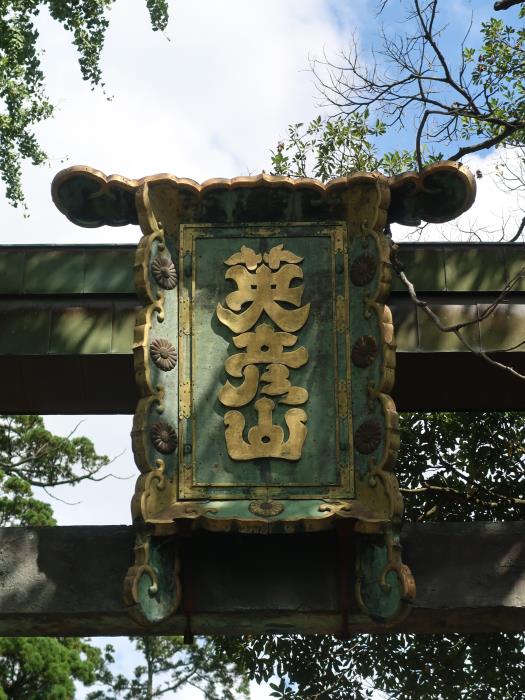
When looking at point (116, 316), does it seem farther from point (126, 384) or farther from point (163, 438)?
point (163, 438)

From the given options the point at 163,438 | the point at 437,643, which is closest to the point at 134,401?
the point at 163,438

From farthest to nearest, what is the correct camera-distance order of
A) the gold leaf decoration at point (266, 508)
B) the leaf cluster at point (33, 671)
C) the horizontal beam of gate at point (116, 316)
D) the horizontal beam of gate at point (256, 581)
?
the leaf cluster at point (33, 671)
the horizontal beam of gate at point (116, 316)
the horizontal beam of gate at point (256, 581)
the gold leaf decoration at point (266, 508)

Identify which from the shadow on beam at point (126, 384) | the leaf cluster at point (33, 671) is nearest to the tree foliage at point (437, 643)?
the shadow on beam at point (126, 384)

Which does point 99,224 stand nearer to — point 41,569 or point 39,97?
point 41,569

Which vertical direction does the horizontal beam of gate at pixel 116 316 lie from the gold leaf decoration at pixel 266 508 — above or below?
above

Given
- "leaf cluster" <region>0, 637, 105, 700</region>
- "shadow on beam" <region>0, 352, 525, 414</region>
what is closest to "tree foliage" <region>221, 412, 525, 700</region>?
"shadow on beam" <region>0, 352, 525, 414</region>

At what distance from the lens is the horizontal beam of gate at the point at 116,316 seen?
17.0 feet

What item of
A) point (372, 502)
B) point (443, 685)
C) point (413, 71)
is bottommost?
point (443, 685)

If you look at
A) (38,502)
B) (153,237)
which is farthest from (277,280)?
(38,502)

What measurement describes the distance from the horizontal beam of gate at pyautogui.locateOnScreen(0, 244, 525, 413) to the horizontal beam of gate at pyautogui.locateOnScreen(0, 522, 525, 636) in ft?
2.62

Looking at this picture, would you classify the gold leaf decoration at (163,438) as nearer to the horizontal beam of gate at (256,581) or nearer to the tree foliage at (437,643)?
the horizontal beam of gate at (256,581)

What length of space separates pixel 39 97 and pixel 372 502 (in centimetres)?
619

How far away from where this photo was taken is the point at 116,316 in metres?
5.24

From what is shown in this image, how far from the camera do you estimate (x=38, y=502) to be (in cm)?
1388
